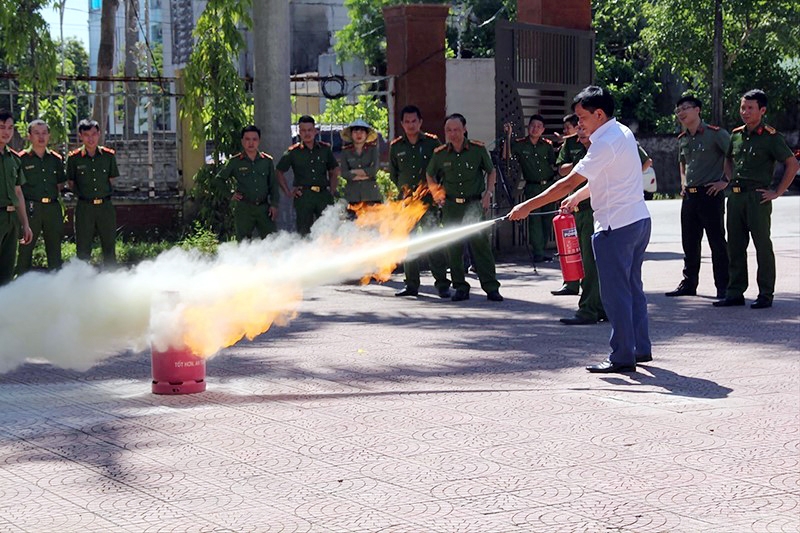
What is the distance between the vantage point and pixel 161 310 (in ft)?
27.3

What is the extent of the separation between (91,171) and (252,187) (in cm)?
186

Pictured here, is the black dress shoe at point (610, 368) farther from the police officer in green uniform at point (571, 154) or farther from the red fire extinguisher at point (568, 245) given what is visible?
the police officer in green uniform at point (571, 154)

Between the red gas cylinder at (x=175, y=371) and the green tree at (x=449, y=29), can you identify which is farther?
the green tree at (x=449, y=29)

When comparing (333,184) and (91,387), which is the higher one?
(333,184)

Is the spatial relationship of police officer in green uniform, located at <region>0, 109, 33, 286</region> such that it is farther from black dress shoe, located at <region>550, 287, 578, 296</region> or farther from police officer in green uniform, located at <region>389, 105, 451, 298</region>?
black dress shoe, located at <region>550, 287, 578, 296</region>

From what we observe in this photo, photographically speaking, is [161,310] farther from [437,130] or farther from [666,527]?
[437,130]

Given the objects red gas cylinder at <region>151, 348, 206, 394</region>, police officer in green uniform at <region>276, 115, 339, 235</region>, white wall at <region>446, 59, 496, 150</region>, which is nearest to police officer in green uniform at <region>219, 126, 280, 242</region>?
police officer in green uniform at <region>276, 115, 339, 235</region>

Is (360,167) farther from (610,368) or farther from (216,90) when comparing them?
(610,368)

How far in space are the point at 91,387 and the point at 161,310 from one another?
3.01 feet

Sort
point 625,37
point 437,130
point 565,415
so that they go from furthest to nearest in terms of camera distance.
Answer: point 625,37 < point 437,130 < point 565,415

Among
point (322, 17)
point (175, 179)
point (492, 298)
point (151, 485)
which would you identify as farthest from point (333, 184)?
point (322, 17)

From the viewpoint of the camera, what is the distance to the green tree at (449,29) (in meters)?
44.2

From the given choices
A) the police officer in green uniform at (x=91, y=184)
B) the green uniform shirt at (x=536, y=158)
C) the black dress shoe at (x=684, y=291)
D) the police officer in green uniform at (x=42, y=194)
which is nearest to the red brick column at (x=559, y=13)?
the green uniform shirt at (x=536, y=158)

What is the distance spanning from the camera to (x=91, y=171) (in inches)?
585
